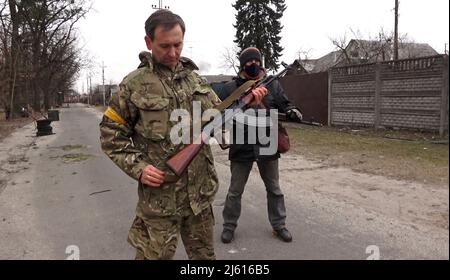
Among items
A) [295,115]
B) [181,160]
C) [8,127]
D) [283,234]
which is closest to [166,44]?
[181,160]

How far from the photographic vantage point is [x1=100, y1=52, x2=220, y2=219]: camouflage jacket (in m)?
2.08

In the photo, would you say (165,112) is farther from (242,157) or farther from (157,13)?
(242,157)

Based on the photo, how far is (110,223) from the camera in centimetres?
468

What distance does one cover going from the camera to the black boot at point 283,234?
13.0ft

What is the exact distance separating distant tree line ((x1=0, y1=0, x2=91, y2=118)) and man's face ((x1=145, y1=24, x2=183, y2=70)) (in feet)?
68.6

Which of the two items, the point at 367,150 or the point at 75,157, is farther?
the point at 75,157

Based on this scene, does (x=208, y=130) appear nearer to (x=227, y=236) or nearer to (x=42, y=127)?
(x=227, y=236)

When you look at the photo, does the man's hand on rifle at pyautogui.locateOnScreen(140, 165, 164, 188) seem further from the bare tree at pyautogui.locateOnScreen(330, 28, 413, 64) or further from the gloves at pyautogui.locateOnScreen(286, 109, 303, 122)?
the bare tree at pyautogui.locateOnScreen(330, 28, 413, 64)

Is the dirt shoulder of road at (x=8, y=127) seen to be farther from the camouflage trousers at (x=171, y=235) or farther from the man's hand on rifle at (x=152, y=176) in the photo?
the man's hand on rifle at (x=152, y=176)

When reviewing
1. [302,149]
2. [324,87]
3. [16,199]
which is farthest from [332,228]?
[324,87]

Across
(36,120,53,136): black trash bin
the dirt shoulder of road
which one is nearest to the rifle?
the dirt shoulder of road

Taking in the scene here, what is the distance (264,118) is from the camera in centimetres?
369

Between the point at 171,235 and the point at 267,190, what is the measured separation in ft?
6.37

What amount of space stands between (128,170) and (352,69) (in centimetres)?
1257
